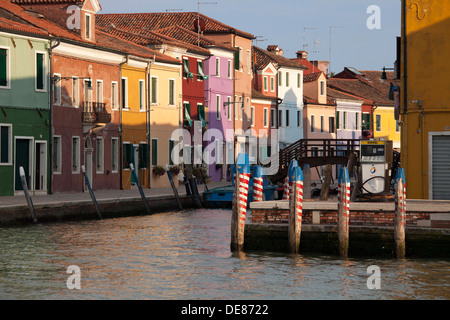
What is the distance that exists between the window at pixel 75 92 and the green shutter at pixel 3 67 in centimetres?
523

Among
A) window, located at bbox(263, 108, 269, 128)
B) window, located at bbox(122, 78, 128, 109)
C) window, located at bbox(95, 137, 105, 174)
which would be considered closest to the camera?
window, located at bbox(95, 137, 105, 174)

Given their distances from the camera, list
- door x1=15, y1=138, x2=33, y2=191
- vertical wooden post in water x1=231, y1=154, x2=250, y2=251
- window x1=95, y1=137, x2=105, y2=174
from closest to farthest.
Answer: vertical wooden post in water x1=231, y1=154, x2=250, y2=251 → door x1=15, y1=138, x2=33, y2=191 → window x1=95, y1=137, x2=105, y2=174

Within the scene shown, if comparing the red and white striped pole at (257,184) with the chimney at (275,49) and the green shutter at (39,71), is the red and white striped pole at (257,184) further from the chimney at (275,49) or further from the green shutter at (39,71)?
the chimney at (275,49)

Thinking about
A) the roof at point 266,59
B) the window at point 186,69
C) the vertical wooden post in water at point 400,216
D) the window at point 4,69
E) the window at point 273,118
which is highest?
the roof at point 266,59

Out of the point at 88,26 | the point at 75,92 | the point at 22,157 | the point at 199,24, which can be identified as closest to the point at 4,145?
the point at 22,157

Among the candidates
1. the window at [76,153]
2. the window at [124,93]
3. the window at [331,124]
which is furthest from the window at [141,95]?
the window at [331,124]

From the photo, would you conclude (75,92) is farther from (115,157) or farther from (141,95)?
(141,95)

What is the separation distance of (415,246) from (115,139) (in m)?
26.1

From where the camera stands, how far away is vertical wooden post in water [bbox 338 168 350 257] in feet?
73.5

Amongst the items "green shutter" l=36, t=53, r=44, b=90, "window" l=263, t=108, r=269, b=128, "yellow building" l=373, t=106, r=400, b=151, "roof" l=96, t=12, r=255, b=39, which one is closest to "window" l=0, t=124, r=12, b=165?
"green shutter" l=36, t=53, r=44, b=90

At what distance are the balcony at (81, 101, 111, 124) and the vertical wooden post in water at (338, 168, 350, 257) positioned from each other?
22387 millimetres

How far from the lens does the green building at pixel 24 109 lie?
37.8 meters

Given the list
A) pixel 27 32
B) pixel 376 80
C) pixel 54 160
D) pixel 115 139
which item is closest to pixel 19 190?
pixel 54 160

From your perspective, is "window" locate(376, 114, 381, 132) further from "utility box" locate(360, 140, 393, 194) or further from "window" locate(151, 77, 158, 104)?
"utility box" locate(360, 140, 393, 194)
